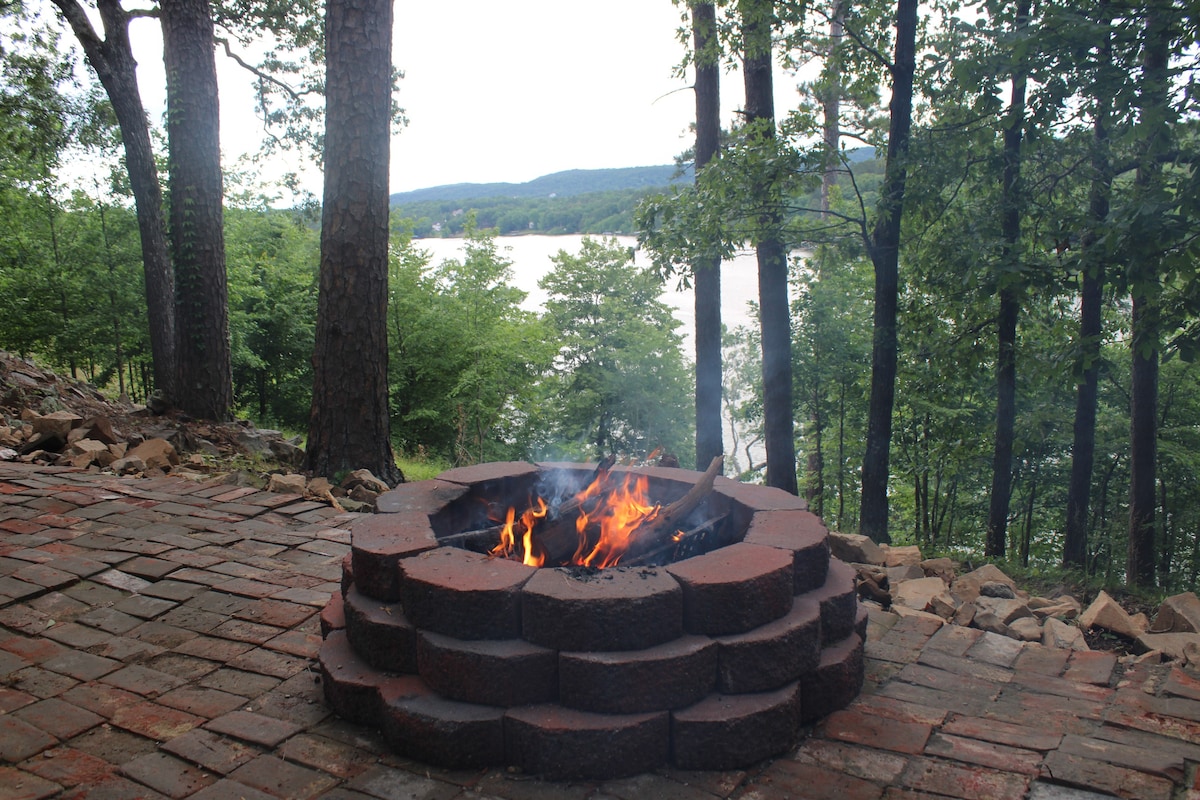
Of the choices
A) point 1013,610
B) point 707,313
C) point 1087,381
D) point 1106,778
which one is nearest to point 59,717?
point 1106,778

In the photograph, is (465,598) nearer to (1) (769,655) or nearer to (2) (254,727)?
(2) (254,727)

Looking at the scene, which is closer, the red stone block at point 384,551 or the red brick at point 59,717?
the red brick at point 59,717

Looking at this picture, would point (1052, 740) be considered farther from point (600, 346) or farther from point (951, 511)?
point (600, 346)

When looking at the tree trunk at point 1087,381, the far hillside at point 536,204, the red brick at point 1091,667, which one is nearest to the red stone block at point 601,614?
the red brick at point 1091,667

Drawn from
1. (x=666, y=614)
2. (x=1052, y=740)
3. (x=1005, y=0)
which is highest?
(x=1005, y=0)

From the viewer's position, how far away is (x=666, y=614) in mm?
2750

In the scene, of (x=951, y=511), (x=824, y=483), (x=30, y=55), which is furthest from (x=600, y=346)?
(x=30, y=55)

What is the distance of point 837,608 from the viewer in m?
3.25

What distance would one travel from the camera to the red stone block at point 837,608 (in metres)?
3.21

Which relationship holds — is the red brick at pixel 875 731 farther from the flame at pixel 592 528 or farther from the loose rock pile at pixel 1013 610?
the loose rock pile at pixel 1013 610

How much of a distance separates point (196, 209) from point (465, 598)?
314 inches

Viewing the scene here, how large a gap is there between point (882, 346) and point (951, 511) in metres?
9.09


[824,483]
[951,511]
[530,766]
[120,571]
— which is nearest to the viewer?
[530,766]

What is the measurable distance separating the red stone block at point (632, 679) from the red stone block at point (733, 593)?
0.43ft
